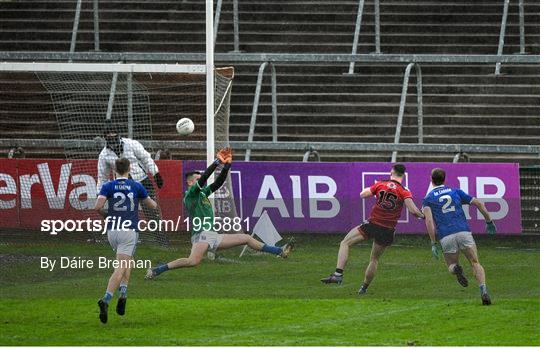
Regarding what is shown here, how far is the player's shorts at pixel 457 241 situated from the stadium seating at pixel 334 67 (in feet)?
31.4

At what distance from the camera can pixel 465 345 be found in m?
16.0

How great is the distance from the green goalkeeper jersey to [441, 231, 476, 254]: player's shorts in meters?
3.72

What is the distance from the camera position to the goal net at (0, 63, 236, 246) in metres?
25.1

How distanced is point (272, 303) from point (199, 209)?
9.14 ft

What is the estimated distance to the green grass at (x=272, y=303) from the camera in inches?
662

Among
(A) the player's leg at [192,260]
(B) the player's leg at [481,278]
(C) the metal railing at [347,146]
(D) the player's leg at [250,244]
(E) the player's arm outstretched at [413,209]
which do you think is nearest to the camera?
(B) the player's leg at [481,278]

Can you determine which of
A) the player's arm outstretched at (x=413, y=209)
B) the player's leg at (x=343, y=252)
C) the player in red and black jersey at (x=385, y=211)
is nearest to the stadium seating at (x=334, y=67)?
the player's leg at (x=343, y=252)

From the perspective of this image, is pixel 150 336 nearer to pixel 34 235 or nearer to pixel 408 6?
pixel 34 235

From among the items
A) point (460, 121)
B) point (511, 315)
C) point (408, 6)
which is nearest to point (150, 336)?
point (511, 315)

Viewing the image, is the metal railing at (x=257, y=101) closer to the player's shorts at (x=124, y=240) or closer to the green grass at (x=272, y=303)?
the green grass at (x=272, y=303)

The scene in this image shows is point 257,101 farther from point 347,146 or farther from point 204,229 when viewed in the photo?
point 204,229

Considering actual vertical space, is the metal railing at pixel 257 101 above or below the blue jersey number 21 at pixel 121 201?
above

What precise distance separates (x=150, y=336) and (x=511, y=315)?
4.61m

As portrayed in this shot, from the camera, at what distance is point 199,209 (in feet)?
71.5
